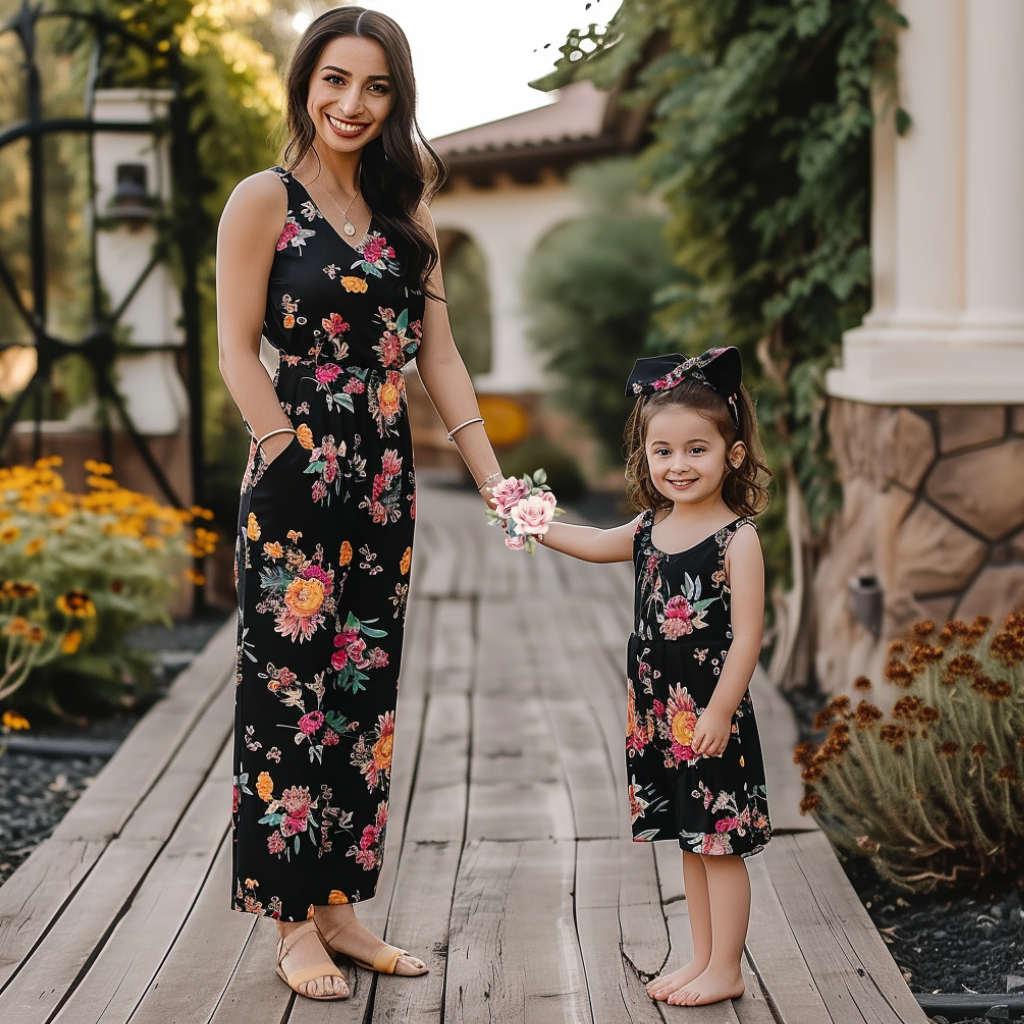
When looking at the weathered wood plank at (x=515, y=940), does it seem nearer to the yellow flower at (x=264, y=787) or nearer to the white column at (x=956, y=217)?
the yellow flower at (x=264, y=787)

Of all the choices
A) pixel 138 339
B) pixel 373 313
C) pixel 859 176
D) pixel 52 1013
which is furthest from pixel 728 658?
pixel 138 339

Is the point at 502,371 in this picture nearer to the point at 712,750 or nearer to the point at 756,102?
the point at 756,102

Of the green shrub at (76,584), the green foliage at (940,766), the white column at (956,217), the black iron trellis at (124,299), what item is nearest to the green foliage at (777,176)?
the white column at (956,217)

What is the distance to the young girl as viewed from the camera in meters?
2.25

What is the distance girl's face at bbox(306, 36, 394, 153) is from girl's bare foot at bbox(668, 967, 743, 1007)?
1.60 metres

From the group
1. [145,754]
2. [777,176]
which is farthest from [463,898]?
[777,176]

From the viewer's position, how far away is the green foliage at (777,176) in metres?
4.02

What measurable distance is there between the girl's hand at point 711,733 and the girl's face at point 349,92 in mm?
1183

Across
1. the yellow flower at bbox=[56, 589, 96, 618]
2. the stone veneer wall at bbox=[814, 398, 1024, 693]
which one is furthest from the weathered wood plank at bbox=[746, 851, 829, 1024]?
the yellow flower at bbox=[56, 589, 96, 618]

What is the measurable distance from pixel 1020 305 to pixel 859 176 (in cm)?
78

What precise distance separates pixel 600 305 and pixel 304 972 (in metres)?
8.80

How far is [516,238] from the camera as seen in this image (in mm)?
14898

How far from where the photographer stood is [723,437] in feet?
7.47

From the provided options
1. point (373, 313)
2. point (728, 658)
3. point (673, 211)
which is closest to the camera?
point (728, 658)
